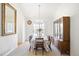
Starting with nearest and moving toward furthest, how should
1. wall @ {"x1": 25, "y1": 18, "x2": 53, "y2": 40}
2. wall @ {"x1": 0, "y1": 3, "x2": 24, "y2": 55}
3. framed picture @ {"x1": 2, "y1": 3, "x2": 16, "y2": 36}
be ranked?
wall @ {"x1": 0, "y1": 3, "x2": 24, "y2": 55}, framed picture @ {"x1": 2, "y1": 3, "x2": 16, "y2": 36}, wall @ {"x1": 25, "y1": 18, "x2": 53, "y2": 40}

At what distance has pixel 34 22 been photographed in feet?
10.8

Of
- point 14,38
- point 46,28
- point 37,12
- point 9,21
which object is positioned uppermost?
point 37,12

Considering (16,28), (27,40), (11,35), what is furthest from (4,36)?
(27,40)

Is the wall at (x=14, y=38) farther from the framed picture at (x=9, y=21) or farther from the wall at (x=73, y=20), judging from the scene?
the wall at (x=73, y=20)

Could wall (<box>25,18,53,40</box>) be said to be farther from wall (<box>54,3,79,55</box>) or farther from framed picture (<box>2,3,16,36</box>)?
Result: framed picture (<box>2,3,16,36</box>)

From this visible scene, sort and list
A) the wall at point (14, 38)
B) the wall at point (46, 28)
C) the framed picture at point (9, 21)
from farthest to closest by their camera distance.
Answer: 1. the wall at point (46, 28)
2. the framed picture at point (9, 21)
3. the wall at point (14, 38)

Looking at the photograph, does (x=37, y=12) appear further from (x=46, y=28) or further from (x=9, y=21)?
(x=9, y=21)

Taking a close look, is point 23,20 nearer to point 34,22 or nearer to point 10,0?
point 34,22

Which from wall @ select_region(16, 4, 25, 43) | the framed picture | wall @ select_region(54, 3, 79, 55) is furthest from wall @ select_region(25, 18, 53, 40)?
the framed picture

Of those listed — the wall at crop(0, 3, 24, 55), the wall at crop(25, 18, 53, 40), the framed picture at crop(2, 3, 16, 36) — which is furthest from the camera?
the wall at crop(25, 18, 53, 40)

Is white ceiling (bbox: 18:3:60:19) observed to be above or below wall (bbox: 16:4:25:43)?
above

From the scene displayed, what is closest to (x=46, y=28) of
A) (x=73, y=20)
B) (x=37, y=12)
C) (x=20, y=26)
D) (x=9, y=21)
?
(x=37, y=12)

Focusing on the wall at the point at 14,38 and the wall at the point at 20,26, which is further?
the wall at the point at 20,26

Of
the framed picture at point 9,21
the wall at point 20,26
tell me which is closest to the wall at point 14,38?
the wall at point 20,26
